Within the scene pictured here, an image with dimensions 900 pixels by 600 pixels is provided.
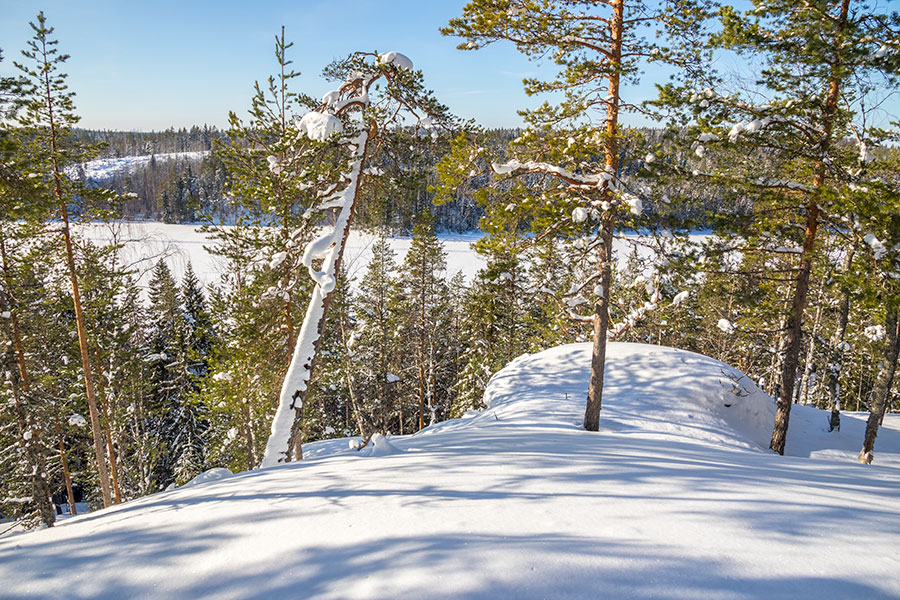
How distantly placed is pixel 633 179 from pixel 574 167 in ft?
3.79

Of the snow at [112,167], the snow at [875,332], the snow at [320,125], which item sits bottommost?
the snow at [875,332]

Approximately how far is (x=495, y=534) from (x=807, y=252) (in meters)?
8.56

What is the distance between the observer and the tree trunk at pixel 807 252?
7.14m

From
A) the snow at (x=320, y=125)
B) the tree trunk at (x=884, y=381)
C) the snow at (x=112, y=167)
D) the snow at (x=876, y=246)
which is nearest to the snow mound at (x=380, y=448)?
the snow at (x=320, y=125)

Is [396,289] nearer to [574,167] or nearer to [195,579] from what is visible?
[574,167]

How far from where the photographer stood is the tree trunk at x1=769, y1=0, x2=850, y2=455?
7145 millimetres

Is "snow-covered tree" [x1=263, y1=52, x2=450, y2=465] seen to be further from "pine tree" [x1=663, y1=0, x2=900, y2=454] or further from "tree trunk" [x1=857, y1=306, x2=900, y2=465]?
"tree trunk" [x1=857, y1=306, x2=900, y2=465]

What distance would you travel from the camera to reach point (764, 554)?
2.69 meters

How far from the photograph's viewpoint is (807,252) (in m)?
7.98

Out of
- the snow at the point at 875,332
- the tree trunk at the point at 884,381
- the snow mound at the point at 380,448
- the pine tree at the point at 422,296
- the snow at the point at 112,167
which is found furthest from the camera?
the snow at the point at 112,167

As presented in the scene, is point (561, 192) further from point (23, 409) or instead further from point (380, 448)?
point (23, 409)

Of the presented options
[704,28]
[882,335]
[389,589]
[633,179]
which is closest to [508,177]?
[633,179]

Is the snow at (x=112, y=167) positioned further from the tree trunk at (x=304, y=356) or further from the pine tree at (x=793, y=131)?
the pine tree at (x=793, y=131)

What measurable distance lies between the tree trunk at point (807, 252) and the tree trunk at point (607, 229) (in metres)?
Answer: 3.37
